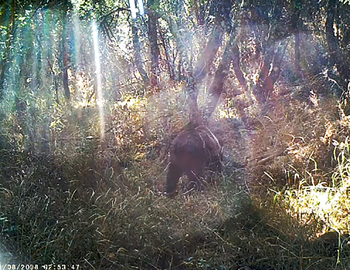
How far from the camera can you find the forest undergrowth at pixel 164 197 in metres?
2.71

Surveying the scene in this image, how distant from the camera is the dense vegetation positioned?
9.17 feet

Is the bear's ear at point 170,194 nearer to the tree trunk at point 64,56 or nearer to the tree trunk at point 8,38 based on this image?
the tree trunk at point 8,38

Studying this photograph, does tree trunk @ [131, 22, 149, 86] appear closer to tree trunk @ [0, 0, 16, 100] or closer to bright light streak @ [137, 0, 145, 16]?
bright light streak @ [137, 0, 145, 16]

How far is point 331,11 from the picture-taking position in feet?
17.8

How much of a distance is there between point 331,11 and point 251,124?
195 cm

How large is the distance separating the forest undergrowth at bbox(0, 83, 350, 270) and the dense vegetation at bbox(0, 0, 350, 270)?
1 centimetres

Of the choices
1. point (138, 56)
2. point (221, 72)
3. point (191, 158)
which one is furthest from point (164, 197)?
point (138, 56)

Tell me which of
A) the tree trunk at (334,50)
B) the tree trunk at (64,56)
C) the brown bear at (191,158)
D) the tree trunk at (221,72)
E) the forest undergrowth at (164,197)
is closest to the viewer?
the forest undergrowth at (164,197)

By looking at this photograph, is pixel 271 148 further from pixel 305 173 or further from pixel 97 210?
pixel 97 210

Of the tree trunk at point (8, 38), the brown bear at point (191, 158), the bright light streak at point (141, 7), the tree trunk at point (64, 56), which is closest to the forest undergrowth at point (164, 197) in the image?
the brown bear at point (191, 158)

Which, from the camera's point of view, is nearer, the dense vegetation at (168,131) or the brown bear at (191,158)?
the dense vegetation at (168,131)

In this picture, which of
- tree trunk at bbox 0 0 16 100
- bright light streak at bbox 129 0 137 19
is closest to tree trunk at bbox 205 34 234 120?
bright light streak at bbox 129 0 137 19

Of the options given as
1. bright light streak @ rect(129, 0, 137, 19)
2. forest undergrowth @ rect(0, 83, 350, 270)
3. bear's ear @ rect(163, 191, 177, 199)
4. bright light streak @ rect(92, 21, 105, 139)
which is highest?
bright light streak @ rect(129, 0, 137, 19)

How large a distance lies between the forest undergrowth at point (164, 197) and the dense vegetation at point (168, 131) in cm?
1
